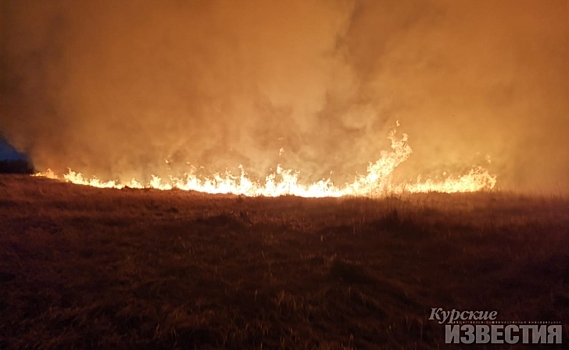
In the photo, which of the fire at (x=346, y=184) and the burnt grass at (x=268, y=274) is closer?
the burnt grass at (x=268, y=274)

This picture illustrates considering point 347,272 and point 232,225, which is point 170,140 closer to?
point 232,225

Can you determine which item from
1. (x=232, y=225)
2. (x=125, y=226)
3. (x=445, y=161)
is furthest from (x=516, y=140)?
(x=125, y=226)

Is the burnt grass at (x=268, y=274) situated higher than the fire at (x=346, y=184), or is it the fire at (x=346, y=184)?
the fire at (x=346, y=184)

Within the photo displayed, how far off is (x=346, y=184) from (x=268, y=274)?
9.07 meters

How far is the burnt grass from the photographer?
5.07 m

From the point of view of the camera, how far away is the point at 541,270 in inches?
267

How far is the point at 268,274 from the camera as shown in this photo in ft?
22.0

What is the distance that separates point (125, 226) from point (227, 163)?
6.85m

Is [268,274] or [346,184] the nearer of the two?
[268,274]

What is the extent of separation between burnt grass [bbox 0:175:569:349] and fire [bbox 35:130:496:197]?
4047 millimetres

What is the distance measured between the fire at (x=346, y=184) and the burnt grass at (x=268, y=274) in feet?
13.3

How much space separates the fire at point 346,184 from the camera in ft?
49.9

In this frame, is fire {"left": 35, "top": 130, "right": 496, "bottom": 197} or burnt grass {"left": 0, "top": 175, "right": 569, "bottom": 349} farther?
fire {"left": 35, "top": 130, "right": 496, "bottom": 197}

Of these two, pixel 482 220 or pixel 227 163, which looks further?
pixel 227 163
